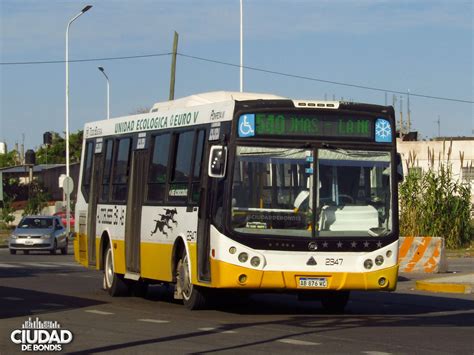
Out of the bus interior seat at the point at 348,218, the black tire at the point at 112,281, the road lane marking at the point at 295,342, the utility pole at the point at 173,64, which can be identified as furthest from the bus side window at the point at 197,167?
the utility pole at the point at 173,64

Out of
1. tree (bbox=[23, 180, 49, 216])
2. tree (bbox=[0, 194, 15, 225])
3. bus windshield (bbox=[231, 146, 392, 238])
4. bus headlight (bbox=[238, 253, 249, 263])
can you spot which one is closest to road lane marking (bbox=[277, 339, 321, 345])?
bus headlight (bbox=[238, 253, 249, 263])

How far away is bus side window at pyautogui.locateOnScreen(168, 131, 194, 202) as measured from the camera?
18.5 m

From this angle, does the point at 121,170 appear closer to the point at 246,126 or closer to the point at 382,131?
the point at 246,126

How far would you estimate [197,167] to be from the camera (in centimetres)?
1803

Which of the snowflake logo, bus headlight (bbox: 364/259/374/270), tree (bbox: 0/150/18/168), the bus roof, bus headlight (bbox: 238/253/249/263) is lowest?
bus headlight (bbox: 364/259/374/270)

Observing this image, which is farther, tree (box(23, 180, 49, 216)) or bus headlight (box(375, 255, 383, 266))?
tree (box(23, 180, 49, 216))

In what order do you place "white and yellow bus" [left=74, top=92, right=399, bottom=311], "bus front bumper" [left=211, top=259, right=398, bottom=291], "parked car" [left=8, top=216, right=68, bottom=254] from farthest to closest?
"parked car" [left=8, top=216, right=68, bottom=254]
"white and yellow bus" [left=74, top=92, right=399, bottom=311]
"bus front bumper" [left=211, top=259, right=398, bottom=291]

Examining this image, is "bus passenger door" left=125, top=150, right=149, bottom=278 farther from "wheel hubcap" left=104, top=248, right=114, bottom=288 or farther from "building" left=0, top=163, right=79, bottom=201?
"building" left=0, top=163, right=79, bottom=201

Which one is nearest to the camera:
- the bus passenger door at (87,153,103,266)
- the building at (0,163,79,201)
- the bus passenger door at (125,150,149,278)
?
the bus passenger door at (125,150,149,278)

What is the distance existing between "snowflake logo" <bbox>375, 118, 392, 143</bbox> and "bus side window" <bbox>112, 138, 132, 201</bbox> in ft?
17.2

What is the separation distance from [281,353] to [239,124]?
5.33 meters

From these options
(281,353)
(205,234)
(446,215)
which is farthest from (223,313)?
(446,215)

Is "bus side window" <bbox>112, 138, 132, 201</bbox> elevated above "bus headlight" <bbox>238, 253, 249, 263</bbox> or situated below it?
above

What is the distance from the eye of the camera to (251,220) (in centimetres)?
1683
